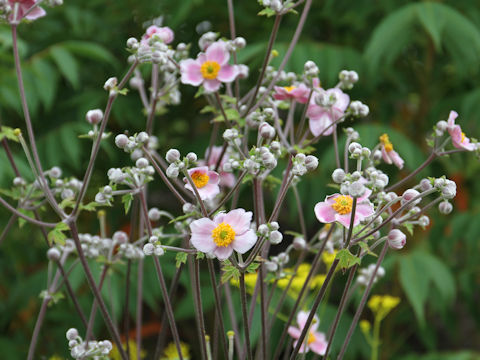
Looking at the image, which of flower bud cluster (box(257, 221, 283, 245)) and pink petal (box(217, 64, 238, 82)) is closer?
flower bud cluster (box(257, 221, 283, 245))

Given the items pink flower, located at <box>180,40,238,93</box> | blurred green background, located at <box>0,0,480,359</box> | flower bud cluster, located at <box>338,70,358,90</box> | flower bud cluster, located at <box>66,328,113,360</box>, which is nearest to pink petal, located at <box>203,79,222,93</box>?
pink flower, located at <box>180,40,238,93</box>

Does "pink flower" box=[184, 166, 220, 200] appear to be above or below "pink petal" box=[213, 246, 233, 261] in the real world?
above

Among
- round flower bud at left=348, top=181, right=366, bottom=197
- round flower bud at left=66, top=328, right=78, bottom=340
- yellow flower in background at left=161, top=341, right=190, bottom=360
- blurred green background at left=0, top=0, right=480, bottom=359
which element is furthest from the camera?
blurred green background at left=0, top=0, right=480, bottom=359

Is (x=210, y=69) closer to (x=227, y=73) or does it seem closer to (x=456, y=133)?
(x=227, y=73)

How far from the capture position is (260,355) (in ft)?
1.55

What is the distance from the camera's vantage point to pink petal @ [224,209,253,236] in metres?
0.37

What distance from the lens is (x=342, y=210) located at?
39 cm

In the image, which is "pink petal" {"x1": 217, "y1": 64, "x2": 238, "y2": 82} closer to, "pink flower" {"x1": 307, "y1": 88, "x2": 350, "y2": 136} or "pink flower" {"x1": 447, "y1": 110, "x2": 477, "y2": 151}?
"pink flower" {"x1": 307, "y1": 88, "x2": 350, "y2": 136}

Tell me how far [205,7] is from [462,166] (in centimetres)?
73

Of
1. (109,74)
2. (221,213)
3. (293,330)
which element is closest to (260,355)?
(293,330)

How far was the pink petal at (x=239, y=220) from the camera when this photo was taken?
0.37 m

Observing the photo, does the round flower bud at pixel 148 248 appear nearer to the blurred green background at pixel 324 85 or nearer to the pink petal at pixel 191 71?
the pink petal at pixel 191 71

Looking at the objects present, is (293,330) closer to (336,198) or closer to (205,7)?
(336,198)

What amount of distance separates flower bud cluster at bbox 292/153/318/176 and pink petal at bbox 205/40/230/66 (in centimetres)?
16
